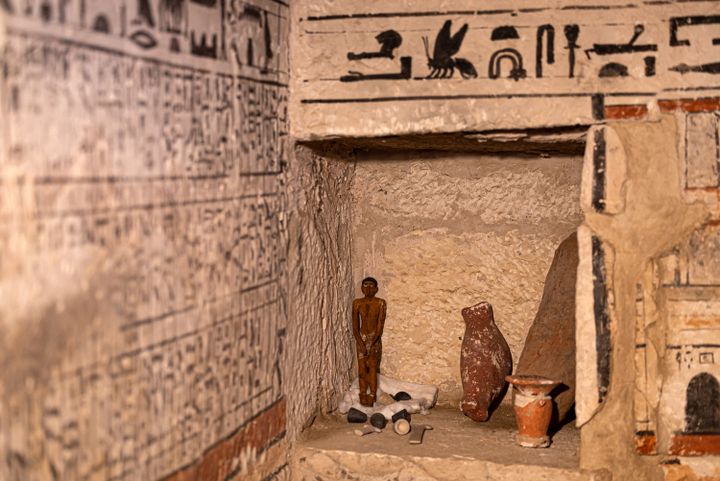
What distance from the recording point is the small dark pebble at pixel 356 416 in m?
3.75

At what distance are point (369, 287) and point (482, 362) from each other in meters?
0.58

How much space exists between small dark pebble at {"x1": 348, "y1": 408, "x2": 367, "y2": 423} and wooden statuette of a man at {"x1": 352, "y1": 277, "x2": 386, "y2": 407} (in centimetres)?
18

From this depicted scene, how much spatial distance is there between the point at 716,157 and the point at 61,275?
2.18 meters

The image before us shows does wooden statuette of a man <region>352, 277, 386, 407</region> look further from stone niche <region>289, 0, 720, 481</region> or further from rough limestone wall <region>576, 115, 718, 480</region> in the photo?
rough limestone wall <region>576, 115, 718, 480</region>

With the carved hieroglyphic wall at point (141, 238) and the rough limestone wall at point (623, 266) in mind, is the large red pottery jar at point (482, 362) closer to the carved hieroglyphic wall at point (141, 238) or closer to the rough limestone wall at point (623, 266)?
the rough limestone wall at point (623, 266)

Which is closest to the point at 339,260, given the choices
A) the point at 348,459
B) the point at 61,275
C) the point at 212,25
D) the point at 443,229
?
the point at 443,229

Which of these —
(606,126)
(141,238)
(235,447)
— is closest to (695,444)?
(606,126)

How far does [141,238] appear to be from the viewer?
7.41 ft

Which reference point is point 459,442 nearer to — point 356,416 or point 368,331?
point 356,416

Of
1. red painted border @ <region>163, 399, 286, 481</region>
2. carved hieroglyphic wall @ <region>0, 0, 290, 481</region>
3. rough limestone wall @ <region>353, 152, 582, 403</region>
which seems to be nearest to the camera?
carved hieroglyphic wall @ <region>0, 0, 290, 481</region>

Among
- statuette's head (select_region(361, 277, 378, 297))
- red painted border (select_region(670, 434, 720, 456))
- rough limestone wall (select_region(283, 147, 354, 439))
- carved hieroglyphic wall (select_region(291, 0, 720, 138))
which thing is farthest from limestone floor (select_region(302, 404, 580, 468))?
carved hieroglyphic wall (select_region(291, 0, 720, 138))

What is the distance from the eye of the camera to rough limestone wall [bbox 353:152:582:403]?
13.3ft

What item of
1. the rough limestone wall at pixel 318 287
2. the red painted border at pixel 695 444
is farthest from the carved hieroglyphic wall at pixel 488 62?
the red painted border at pixel 695 444

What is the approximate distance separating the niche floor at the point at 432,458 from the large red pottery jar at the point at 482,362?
0.62 ft
